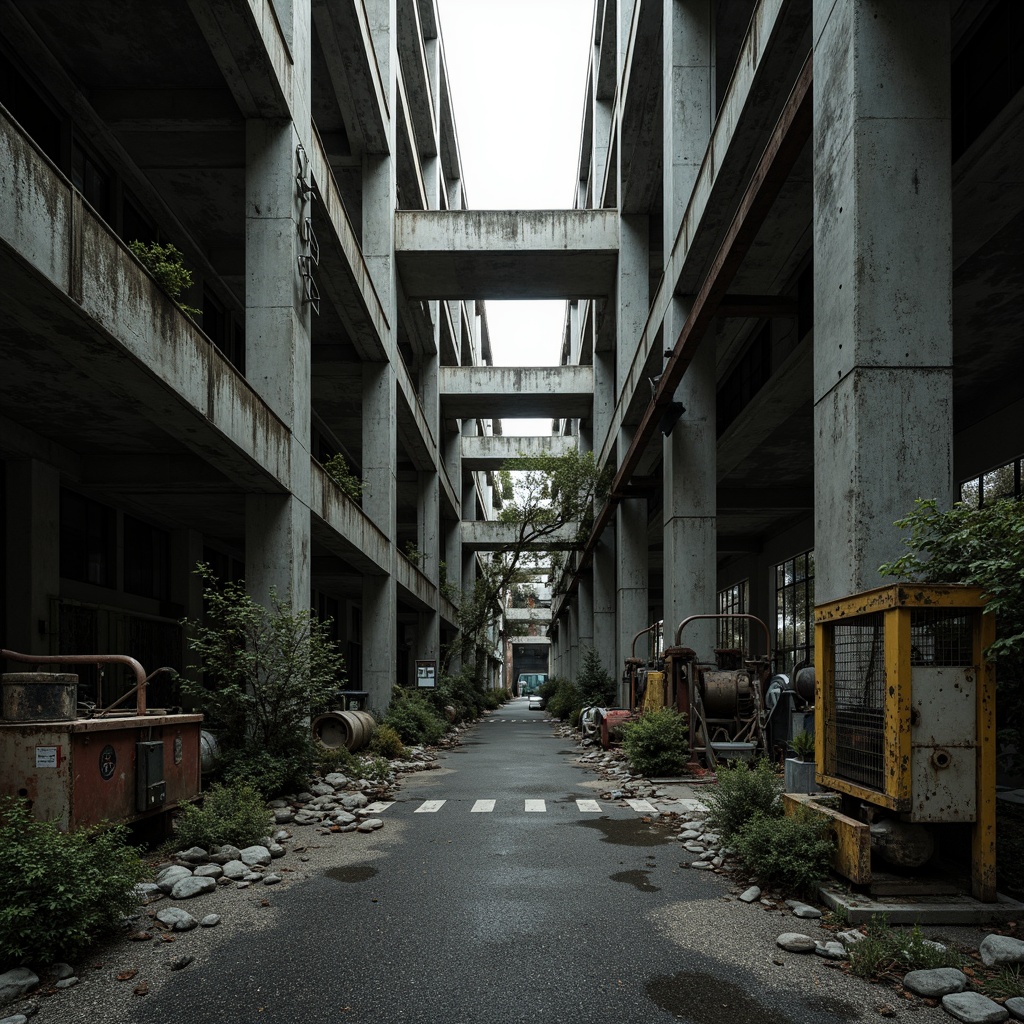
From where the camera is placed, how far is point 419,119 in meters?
34.4

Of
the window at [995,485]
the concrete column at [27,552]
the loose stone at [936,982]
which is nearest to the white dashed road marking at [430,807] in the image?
the concrete column at [27,552]

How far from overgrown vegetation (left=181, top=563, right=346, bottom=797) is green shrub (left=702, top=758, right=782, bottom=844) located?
5802 millimetres


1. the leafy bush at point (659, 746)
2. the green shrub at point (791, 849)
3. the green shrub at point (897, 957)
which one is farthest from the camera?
the leafy bush at point (659, 746)

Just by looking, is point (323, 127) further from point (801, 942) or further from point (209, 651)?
point (801, 942)

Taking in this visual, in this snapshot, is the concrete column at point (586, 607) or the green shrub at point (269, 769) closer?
the green shrub at point (269, 769)

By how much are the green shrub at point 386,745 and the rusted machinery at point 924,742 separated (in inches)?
484

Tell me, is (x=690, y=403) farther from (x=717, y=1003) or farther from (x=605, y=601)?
(x=605, y=601)

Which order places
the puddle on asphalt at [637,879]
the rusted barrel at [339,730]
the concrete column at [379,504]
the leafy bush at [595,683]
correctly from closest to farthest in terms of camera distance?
the puddle on asphalt at [637,879] → the rusted barrel at [339,730] → the concrete column at [379,504] → the leafy bush at [595,683]

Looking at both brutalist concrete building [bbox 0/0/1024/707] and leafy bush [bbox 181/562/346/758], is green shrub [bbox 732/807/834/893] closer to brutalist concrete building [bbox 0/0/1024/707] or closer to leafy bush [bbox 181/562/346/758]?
brutalist concrete building [bbox 0/0/1024/707]

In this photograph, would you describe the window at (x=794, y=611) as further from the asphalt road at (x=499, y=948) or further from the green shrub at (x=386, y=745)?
the asphalt road at (x=499, y=948)

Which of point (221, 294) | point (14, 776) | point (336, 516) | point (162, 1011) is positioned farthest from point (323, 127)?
point (162, 1011)

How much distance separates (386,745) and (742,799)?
36.2 feet

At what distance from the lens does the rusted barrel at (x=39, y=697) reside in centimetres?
714

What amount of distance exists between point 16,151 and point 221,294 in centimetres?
1396
